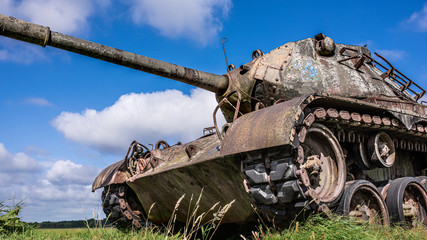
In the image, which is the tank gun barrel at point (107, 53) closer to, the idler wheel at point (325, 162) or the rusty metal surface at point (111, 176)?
the idler wheel at point (325, 162)

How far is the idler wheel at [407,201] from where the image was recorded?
581 cm

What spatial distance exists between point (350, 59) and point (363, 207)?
2.69 metres

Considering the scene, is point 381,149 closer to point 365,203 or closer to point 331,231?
point 365,203

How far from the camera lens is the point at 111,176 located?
25.3 feet

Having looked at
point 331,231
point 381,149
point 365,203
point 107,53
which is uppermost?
point 107,53

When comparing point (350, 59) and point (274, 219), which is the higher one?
point (350, 59)

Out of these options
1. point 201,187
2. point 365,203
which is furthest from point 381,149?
point 201,187

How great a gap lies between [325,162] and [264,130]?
3.97ft

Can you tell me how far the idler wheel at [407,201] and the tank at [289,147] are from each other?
0.02 m

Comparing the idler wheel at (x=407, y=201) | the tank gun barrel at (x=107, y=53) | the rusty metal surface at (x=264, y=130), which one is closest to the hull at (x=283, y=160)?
the rusty metal surface at (x=264, y=130)

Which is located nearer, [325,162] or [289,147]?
[289,147]

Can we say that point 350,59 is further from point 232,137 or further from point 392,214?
point 232,137

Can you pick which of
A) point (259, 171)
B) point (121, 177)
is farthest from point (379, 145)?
point (121, 177)

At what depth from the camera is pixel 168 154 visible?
24.4 feet
